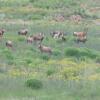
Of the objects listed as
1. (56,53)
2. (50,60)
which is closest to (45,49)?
(56,53)

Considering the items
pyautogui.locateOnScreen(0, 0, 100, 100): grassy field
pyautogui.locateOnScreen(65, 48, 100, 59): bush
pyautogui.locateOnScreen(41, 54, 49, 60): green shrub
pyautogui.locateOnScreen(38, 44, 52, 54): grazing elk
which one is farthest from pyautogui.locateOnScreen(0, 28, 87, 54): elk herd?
pyautogui.locateOnScreen(41, 54, 49, 60): green shrub

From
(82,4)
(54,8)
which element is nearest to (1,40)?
(54,8)

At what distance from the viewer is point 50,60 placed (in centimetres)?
2673

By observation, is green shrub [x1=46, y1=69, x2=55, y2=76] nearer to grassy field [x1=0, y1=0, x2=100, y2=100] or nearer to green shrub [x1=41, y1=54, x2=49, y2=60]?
grassy field [x1=0, y1=0, x2=100, y2=100]

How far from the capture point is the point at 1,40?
1294 inches

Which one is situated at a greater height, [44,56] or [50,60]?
[50,60]

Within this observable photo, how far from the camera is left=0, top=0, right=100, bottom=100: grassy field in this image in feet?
61.3

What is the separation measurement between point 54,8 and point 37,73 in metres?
33.8

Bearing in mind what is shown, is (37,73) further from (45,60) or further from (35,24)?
(35,24)

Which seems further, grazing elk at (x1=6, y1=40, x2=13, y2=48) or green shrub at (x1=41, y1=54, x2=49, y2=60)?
grazing elk at (x1=6, y1=40, x2=13, y2=48)

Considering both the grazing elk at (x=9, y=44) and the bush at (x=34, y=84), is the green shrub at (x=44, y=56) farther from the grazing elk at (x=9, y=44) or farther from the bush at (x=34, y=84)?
the bush at (x=34, y=84)

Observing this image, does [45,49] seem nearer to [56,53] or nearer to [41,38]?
[56,53]

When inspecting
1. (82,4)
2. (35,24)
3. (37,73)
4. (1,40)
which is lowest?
(82,4)

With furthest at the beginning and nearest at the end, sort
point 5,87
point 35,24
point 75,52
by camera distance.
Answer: point 35,24
point 75,52
point 5,87
